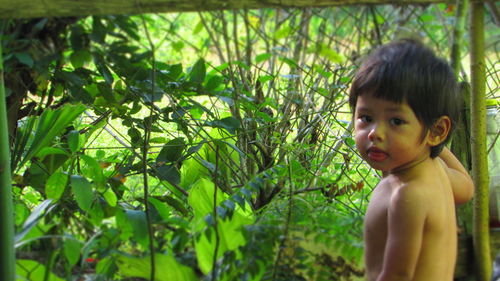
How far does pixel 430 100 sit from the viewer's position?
1517 millimetres

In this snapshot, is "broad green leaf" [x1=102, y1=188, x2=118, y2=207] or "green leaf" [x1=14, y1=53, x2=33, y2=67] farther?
"broad green leaf" [x1=102, y1=188, x2=118, y2=207]

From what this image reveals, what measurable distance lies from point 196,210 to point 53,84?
59 centimetres

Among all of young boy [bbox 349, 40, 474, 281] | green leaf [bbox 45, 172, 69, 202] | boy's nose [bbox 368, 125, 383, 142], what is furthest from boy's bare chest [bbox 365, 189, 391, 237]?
green leaf [bbox 45, 172, 69, 202]

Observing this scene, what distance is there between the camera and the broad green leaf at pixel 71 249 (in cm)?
127

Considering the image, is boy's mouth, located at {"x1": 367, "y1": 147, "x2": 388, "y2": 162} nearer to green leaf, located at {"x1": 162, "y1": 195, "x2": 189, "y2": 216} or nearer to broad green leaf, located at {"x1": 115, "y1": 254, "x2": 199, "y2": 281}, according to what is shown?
broad green leaf, located at {"x1": 115, "y1": 254, "x2": 199, "y2": 281}

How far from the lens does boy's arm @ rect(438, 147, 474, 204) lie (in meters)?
1.71

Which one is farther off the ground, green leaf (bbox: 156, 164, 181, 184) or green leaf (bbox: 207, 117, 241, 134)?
green leaf (bbox: 207, 117, 241, 134)

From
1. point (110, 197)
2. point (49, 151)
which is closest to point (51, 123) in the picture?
point (49, 151)

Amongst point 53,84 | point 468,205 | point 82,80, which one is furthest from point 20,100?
point 468,205

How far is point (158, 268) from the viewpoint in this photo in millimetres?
1389

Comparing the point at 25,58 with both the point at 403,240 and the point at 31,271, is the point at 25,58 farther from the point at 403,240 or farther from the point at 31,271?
the point at 403,240

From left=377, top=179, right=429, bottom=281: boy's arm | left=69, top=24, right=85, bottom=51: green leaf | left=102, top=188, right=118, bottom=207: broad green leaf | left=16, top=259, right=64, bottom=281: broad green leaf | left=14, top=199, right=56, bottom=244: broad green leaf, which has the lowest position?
left=16, top=259, right=64, bottom=281: broad green leaf

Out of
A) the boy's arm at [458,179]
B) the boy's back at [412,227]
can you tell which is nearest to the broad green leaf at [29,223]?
the boy's back at [412,227]

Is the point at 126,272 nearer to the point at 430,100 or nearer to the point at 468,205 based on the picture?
the point at 430,100
